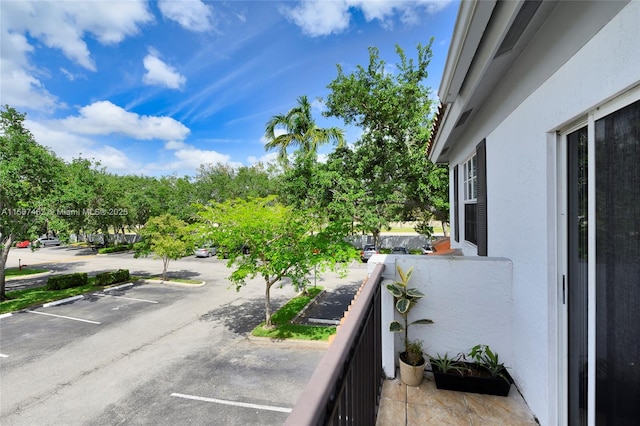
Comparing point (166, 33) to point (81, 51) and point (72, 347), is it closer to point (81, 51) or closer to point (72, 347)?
point (81, 51)

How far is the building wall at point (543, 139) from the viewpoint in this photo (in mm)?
1368

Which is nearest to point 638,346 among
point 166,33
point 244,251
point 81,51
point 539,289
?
point 539,289

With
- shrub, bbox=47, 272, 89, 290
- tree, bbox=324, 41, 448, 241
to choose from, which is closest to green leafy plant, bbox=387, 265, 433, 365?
tree, bbox=324, 41, 448, 241

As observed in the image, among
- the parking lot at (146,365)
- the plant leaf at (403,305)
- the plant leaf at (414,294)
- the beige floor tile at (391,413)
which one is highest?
the plant leaf at (414,294)

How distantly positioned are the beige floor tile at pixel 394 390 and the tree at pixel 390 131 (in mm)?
7672

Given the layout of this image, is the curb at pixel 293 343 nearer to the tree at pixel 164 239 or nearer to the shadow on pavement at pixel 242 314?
the shadow on pavement at pixel 242 314

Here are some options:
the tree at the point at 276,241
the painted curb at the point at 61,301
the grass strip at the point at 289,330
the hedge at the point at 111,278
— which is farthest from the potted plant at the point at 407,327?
the hedge at the point at 111,278

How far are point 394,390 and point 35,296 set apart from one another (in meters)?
18.8

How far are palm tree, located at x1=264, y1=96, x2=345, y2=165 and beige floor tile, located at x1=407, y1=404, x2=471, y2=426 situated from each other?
14.9 meters

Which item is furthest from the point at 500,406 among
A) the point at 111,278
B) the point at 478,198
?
the point at 111,278

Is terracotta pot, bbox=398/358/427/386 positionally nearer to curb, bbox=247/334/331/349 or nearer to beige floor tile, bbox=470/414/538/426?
beige floor tile, bbox=470/414/538/426

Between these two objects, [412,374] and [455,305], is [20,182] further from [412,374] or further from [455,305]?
[455,305]

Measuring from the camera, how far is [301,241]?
9625mm

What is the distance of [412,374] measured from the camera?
8.94ft
